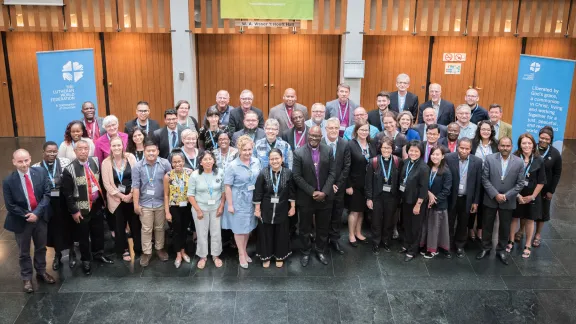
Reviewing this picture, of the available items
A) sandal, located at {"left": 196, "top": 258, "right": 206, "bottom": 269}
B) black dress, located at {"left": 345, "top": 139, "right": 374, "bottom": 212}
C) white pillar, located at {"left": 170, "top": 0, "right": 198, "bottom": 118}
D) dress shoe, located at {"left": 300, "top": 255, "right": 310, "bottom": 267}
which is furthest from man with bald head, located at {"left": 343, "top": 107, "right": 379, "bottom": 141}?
white pillar, located at {"left": 170, "top": 0, "right": 198, "bottom": 118}

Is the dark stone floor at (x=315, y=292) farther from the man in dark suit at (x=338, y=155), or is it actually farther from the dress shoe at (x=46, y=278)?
the man in dark suit at (x=338, y=155)

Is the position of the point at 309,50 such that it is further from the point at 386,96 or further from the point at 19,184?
the point at 19,184

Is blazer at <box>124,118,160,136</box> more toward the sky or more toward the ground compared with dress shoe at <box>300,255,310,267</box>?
more toward the sky

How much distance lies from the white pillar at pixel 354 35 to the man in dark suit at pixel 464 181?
12.0 ft

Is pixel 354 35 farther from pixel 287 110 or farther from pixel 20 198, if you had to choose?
pixel 20 198

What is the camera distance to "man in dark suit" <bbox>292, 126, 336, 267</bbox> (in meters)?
6.17

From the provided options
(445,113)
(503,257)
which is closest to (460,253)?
(503,257)

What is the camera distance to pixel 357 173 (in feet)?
21.7

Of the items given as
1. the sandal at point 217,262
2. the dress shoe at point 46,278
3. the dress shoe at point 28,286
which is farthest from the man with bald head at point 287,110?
the dress shoe at point 28,286

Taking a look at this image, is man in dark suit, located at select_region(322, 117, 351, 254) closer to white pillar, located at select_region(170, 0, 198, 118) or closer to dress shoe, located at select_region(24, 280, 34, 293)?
dress shoe, located at select_region(24, 280, 34, 293)

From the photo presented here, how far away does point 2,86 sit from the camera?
35.5ft

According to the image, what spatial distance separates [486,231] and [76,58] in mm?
6060

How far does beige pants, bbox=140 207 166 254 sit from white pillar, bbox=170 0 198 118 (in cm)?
377

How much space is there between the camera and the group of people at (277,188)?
6.07 m
